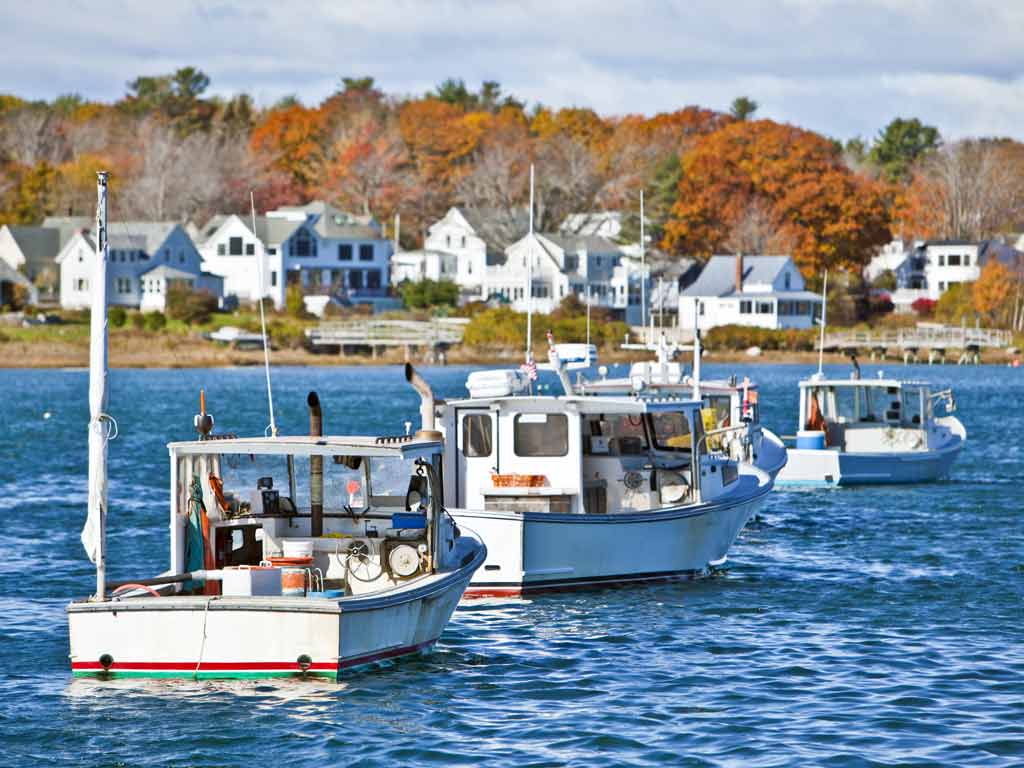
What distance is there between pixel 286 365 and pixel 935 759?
338 ft

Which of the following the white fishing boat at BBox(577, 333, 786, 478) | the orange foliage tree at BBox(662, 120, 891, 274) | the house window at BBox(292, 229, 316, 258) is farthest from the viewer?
the orange foliage tree at BBox(662, 120, 891, 274)

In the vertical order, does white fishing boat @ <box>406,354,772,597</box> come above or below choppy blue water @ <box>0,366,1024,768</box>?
above

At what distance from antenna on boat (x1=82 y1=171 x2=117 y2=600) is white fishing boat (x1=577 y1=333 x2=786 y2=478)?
15020mm

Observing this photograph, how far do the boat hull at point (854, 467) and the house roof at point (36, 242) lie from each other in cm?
9595

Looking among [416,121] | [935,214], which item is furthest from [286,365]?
[935,214]

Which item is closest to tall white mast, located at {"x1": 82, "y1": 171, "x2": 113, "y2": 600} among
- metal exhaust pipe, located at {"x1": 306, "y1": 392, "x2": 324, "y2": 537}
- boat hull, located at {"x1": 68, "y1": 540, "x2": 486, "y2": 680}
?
boat hull, located at {"x1": 68, "y1": 540, "x2": 486, "y2": 680}

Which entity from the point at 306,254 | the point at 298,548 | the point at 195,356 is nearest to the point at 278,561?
the point at 298,548

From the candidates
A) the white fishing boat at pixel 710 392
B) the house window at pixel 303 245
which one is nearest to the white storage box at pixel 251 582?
the white fishing boat at pixel 710 392

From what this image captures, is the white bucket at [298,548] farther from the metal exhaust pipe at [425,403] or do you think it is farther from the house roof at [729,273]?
the house roof at [729,273]

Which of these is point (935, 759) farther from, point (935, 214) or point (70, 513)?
point (935, 214)

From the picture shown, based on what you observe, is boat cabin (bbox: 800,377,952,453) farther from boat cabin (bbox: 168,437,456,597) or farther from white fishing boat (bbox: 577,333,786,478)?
boat cabin (bbox: 168,437,456,597)

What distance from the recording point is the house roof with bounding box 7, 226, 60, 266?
130875 mm

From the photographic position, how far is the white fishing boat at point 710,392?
34250mm

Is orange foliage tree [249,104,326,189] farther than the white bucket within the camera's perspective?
Yes
